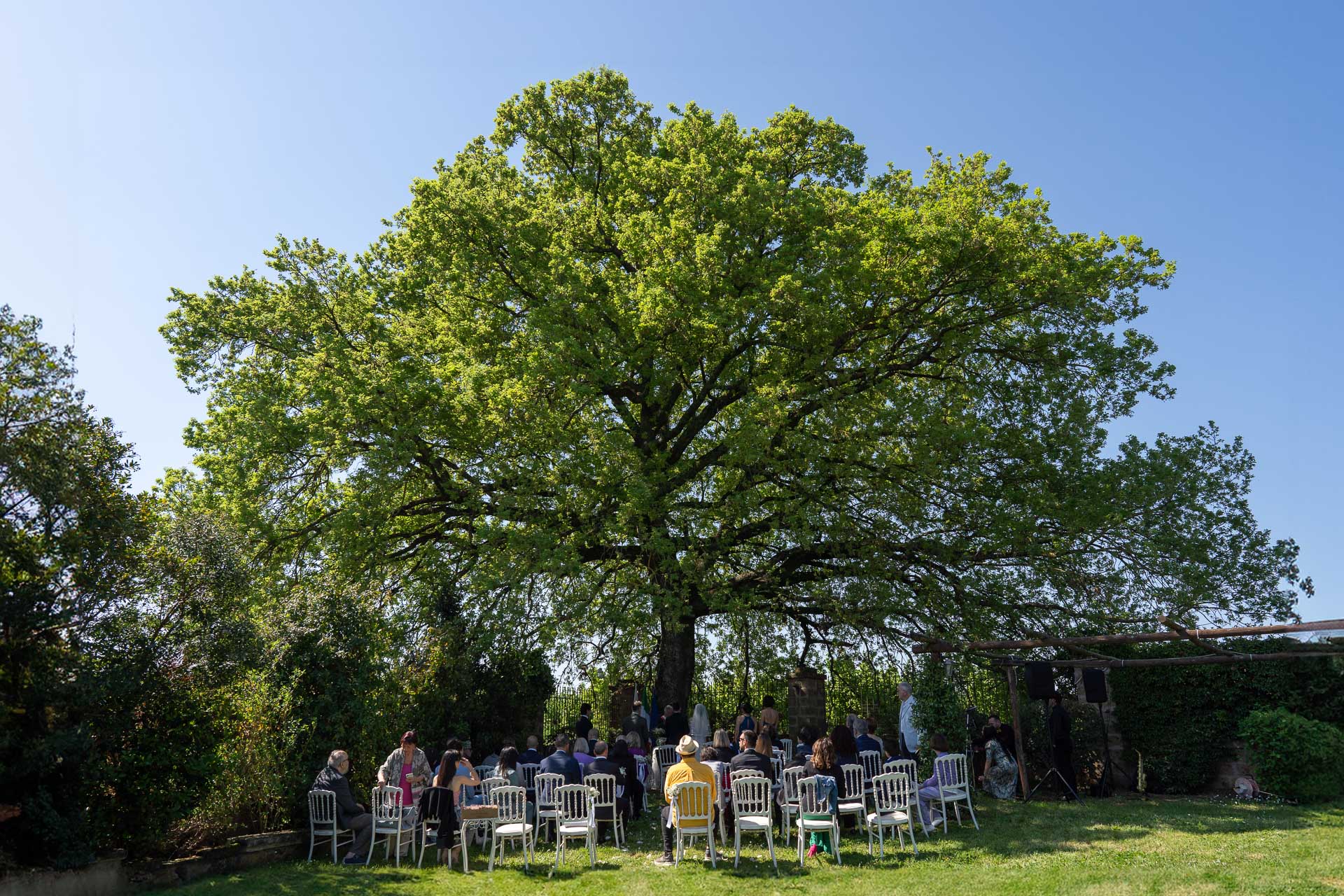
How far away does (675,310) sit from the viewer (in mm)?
15430

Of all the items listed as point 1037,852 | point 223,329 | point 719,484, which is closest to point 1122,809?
point 1037,852

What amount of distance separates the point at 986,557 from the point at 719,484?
5181 millimetres

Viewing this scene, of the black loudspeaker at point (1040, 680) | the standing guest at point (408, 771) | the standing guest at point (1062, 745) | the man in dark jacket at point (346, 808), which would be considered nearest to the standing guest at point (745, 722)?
the black loudspeaker at point (1040, 680)

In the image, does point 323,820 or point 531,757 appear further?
point 531,757

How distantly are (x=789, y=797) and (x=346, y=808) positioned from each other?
540 cm

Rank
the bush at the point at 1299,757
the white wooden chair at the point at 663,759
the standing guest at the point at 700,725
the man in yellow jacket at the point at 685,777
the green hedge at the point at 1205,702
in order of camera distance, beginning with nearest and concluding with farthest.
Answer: the man in yellow jacket at the point at 685,777
the bush at the point at 1299,757
the green hedge at the point at 1205,702
the white wooden chair at the point at 663,759
the standing guest at the point at 700,725

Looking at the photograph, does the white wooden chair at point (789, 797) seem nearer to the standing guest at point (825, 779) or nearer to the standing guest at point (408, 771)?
the standing guest at point (825, 779)

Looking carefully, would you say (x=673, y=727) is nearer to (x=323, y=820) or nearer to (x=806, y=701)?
(x=806, y=701)

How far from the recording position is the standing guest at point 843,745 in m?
11.4

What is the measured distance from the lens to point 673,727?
16.4 metres

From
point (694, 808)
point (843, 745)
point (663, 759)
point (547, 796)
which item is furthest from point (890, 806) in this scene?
point (663, 759)

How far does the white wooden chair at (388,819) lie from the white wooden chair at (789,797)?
460 centimetres

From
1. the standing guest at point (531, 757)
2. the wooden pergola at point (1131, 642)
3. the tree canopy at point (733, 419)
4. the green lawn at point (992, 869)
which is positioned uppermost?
the tree canopy at point (733, 419)

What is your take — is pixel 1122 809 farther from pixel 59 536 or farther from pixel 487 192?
pixel 487 192
